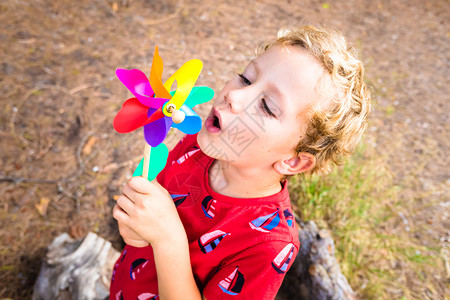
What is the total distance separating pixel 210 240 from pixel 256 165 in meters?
0.28

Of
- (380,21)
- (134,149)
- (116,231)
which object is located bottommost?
(116,231)

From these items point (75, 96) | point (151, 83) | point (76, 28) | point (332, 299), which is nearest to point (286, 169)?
point (151, 83)

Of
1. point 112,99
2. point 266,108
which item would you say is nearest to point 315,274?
point 266,108

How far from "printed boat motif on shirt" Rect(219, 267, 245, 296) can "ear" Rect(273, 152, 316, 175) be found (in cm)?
33

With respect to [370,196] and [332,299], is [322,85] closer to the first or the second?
[332,299]

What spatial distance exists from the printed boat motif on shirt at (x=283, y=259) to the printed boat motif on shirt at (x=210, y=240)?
17 centimetres

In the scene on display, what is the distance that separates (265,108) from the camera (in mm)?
983

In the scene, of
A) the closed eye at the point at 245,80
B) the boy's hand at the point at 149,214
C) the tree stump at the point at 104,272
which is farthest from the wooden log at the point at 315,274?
the closed eye at the point at 245,80

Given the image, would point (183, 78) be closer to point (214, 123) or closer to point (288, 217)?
point (214, 123)

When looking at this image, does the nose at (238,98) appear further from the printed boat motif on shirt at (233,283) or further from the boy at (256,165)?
the printed boat motif on shirt at (233,283)

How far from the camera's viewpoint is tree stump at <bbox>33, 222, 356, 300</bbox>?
160 centimetres

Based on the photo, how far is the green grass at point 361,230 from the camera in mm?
2053

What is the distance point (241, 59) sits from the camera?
328 centimetres

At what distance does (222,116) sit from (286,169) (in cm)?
28
